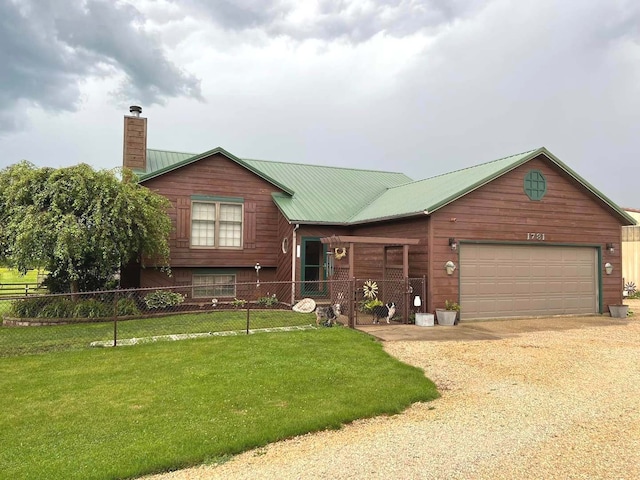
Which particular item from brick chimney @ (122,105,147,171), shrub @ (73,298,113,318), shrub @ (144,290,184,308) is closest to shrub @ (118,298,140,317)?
shrub @ (73,298,113,318)

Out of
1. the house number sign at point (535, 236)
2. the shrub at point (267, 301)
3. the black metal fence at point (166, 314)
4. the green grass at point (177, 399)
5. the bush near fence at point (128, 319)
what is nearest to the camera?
the green grass at point (177, 399)

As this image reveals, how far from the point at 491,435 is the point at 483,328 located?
7388 millimetres

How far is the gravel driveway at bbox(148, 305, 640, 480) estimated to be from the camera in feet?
12.8

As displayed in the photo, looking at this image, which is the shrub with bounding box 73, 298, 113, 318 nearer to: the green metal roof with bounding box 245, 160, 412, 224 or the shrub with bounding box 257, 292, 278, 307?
the shrub with bounding box 257, 292, 278, 307

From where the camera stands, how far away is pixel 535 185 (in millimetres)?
13820

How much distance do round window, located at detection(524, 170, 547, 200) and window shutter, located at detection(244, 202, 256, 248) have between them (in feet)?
30.6

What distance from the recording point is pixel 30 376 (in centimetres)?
698

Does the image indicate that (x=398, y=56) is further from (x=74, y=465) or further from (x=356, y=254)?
(x=74, y=465)

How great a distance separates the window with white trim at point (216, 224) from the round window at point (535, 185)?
9777 millimetres

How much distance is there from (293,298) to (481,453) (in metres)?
11.6

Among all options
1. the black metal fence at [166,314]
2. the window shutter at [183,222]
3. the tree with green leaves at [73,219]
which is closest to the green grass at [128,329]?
the black metal fence at [166,314]

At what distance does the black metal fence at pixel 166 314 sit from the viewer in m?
9.89

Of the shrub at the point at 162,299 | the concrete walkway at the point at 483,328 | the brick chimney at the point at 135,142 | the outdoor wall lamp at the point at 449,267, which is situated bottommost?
the concrete walkway at the point at 483,328

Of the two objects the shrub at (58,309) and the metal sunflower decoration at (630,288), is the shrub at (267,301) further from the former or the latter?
the metal sunflower decoration at (630,288)
